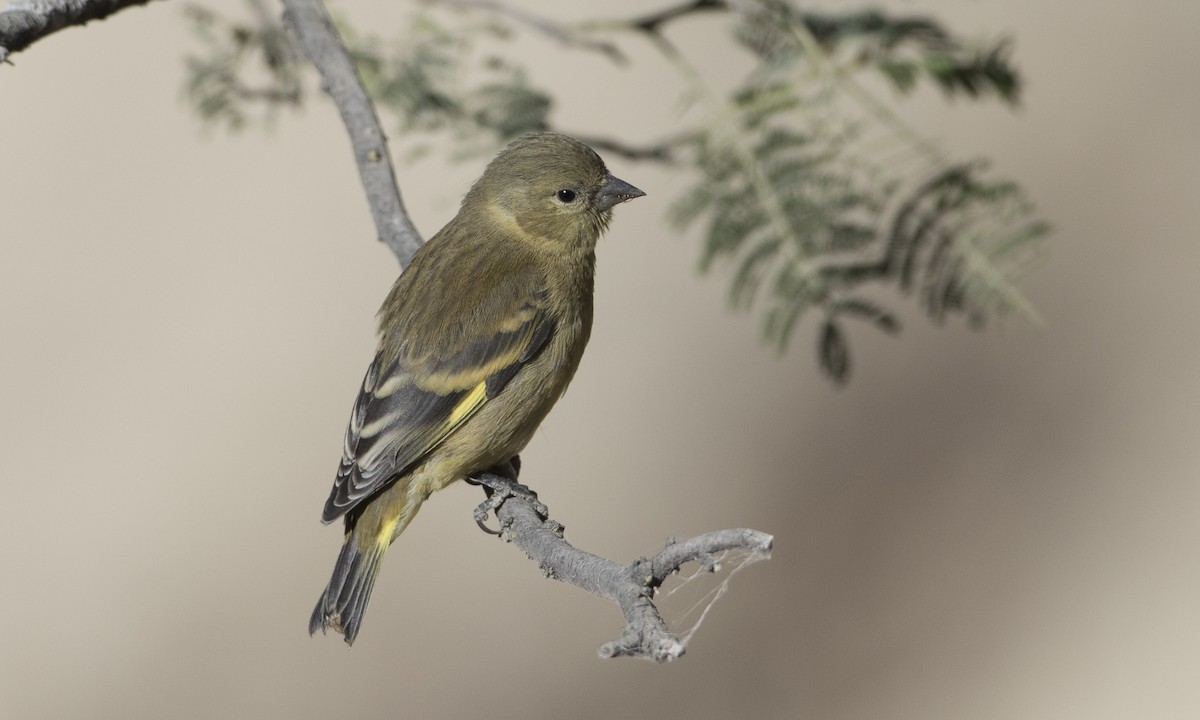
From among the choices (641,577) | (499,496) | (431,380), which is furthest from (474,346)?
(641,577)

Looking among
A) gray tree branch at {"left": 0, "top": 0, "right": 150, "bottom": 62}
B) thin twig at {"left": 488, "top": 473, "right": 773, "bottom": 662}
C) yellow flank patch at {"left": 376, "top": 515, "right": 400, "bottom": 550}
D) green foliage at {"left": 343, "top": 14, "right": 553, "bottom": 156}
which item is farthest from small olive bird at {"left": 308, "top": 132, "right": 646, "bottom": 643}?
gray tree branch at {"left": 0, "top": 0, "right": 150, "bottom": 62}

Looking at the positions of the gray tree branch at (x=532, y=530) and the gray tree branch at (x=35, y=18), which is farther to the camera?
the gray tree branch at (x=35, y=18)

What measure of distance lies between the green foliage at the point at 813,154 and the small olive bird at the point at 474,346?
322mm

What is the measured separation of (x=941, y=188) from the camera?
14.1 feet

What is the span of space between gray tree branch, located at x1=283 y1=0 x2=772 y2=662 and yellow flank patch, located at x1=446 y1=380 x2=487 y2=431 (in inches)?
9.6

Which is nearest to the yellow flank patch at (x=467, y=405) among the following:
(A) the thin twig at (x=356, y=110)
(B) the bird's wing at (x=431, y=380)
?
(B) the bird's wing at (x=431, y=380)

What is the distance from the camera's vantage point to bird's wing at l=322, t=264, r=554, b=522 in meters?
4.13

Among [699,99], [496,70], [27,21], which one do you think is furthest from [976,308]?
[27,21]

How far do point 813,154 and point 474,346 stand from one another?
4.46ft

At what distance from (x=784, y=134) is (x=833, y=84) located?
247mm

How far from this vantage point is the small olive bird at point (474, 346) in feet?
13.7

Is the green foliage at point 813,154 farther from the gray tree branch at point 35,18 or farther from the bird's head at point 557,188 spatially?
the gray tree branch at point 35,18

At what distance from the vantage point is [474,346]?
4371 mm

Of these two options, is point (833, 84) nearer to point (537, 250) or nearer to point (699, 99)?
point (699, 99)
